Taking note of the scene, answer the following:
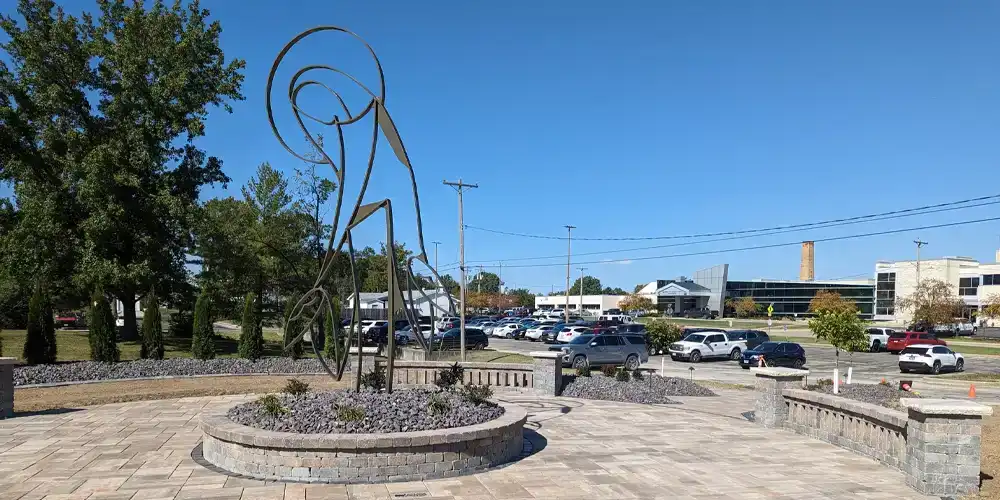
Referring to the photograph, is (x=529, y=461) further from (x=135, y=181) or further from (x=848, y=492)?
(x=135, y=181)

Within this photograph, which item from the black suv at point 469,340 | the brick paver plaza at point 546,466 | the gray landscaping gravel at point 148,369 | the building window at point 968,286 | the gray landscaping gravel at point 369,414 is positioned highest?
the building window at point 968,286

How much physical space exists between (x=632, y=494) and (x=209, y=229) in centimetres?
2893

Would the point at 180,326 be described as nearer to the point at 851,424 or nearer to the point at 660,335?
the point at 660,335

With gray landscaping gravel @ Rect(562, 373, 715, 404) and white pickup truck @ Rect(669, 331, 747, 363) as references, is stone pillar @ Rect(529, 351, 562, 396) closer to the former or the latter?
gray landscaping gravel @ Rect(562, 373, 715, 404)

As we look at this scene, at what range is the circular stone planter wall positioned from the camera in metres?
8.56

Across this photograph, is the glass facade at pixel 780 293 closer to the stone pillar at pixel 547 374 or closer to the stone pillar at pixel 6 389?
the stone pillar at pixel 547 374

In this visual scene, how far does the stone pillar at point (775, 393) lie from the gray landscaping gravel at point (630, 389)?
3805 millimetres

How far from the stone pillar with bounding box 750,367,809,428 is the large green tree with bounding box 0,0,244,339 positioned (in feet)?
82.2

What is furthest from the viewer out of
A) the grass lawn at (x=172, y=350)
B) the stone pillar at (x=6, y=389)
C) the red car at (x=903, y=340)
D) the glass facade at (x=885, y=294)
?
the glass facade at (x=885, y=294)

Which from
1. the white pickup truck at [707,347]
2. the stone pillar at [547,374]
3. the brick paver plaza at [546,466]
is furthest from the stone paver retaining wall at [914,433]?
the white pickup truck at [707,347]

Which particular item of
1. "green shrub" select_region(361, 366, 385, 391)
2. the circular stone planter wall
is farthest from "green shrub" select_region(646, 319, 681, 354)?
the circular stone planter wall

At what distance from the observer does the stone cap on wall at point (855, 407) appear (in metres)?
9.40

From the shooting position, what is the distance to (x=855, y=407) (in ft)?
34.7

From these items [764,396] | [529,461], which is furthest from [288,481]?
[764,396]
